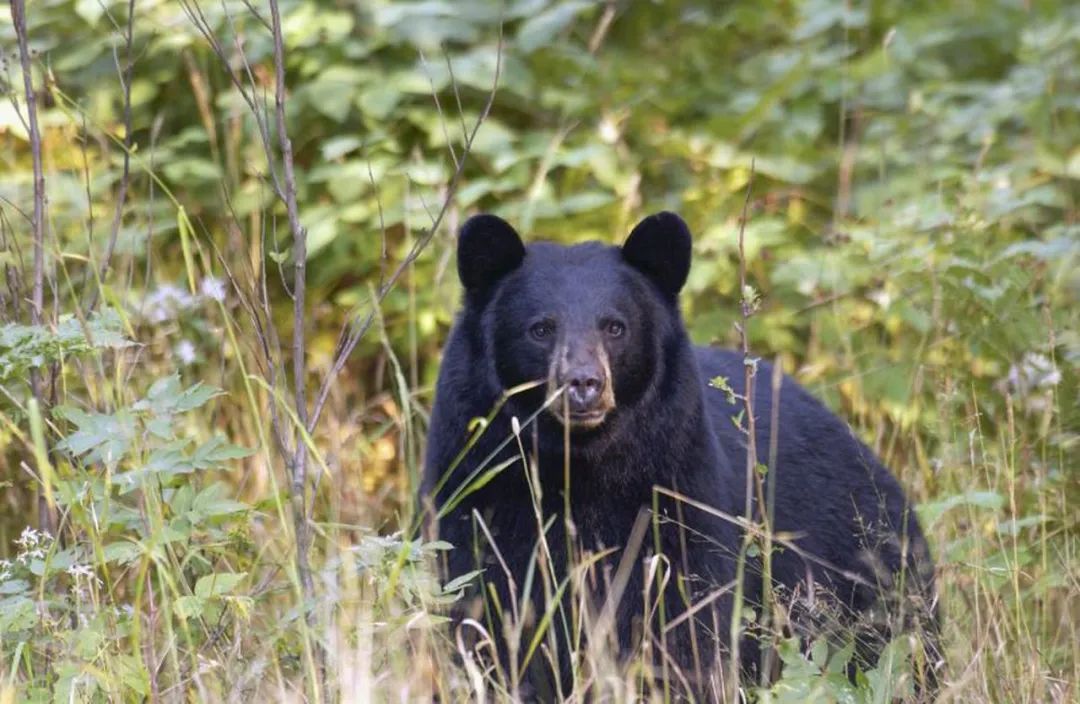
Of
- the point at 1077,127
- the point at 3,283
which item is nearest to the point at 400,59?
the point at 3,283

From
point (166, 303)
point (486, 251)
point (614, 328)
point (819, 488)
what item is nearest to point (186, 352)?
point (166, 303)

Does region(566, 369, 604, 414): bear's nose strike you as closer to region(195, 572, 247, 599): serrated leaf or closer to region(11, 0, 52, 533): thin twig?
region(195, 572, 247, 599): serrated leaf

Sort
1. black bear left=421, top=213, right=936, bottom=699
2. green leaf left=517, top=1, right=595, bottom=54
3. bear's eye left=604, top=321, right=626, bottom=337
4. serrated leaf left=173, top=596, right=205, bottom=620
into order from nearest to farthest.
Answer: serrated leaf left=173, top=596, right=205, bottom=620, black bear left=421, top=213, right=936, bottom=699, bear's eye left=604, top=321, right=626, bottom=337, green leaf left=517, top=1, right=595, bottom=54

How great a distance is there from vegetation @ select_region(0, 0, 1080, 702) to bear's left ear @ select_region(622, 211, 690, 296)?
2.25ft

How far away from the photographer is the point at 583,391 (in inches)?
160

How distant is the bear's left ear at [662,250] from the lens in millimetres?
4473

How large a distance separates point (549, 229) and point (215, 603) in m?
3.18

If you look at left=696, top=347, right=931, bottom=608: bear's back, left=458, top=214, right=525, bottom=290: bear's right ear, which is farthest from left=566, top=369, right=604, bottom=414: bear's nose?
left=696, top=347, right=931, bottom=608: bear's back

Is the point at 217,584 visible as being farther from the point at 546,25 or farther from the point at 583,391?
the point at 546,25

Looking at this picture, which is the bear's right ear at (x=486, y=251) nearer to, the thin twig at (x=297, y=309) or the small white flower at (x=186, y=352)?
the thin twig at (x=297, y=309)

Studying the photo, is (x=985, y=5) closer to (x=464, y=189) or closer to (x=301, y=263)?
(x=464, y=189)

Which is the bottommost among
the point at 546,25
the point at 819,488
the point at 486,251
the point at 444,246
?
the point at 819,488

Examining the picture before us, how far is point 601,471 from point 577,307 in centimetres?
43

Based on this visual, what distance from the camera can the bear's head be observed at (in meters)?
4.33
